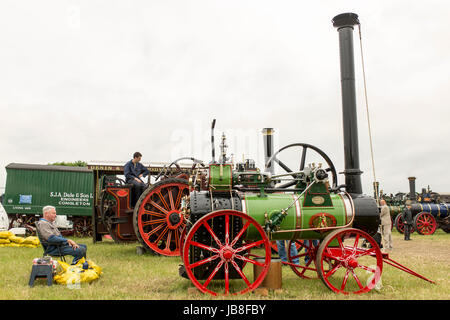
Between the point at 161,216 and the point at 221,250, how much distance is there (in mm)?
3086

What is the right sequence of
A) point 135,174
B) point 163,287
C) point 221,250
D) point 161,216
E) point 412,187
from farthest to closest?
point 412,187, point 135,174, point 161,216, point 163,287, point 221,250

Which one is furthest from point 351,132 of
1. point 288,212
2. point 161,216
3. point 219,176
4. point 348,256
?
point 161,216

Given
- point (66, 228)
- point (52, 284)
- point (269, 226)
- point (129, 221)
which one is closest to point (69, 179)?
point (66, 228)

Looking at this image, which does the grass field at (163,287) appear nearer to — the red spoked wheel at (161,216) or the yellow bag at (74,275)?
the yellow bag at (74,275)

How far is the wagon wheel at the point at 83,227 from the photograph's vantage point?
49.5 feet

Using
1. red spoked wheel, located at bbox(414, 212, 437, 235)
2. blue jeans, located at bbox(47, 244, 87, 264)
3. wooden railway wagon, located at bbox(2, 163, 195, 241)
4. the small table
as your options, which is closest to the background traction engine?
blue jeans, located at bbox(47, 244, 87, 264)

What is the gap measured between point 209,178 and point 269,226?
82 cm

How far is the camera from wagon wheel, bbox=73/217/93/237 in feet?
49.5

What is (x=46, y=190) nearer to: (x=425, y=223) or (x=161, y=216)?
(x=161, y=216)

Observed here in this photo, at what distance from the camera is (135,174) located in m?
7.82

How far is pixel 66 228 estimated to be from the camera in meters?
14.8

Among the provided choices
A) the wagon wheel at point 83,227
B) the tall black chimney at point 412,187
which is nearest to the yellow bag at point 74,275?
the wagon wheel at point 83,227

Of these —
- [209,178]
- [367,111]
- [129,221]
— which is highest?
[367,111]

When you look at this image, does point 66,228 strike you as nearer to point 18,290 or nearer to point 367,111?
point 18,290
